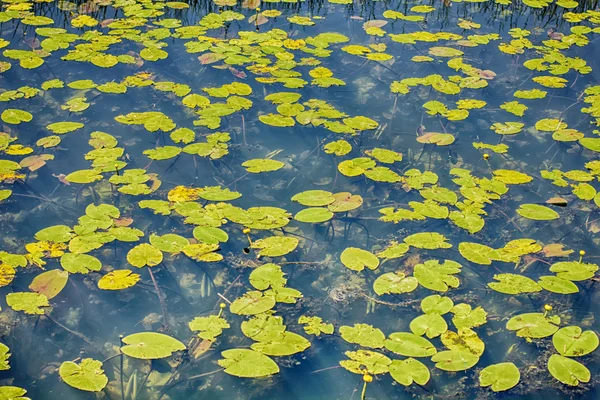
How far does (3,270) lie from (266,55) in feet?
9.70

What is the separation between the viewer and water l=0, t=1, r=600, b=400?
9.43 feet

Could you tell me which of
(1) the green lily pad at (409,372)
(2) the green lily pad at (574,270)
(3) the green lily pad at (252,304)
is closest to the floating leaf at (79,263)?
(3) the green lily pad at (252,304)

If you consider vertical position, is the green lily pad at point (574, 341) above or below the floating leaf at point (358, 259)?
below

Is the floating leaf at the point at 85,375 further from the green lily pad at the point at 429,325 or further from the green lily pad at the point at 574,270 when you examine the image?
the green lily pad at the point at 574,270

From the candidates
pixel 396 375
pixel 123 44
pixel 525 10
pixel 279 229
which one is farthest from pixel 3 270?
pixel 525 10

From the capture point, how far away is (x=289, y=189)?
390 cm

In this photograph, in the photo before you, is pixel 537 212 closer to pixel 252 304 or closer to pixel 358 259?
pixel 358 259

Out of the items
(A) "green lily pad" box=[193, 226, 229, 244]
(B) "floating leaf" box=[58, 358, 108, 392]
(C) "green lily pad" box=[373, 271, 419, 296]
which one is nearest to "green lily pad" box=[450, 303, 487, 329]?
(C) "green lily pad" box=[373, 271, 419, 296]

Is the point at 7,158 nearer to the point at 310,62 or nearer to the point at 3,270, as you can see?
the point at 3,270

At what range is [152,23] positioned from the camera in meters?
5.90

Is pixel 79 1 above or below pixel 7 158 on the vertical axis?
above

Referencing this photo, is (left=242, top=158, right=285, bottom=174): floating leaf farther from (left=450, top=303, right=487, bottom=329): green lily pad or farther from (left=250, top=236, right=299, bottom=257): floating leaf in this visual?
(left=450, top=303, right=487, bottom=329): green lily pad

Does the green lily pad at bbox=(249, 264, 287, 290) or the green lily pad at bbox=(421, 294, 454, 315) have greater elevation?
the green lily pad at bbox=(249, 264, 287, 290)

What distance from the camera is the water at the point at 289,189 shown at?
113 inches
